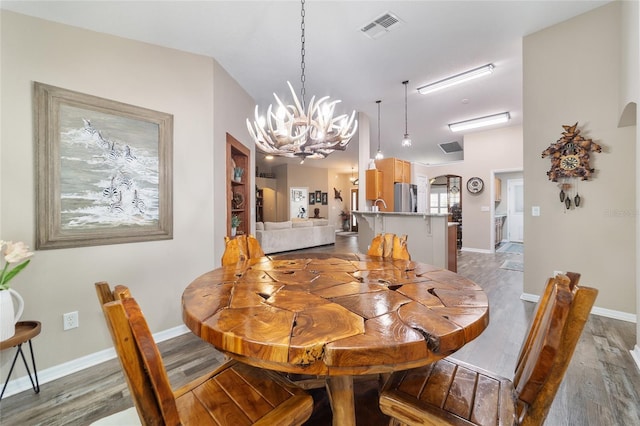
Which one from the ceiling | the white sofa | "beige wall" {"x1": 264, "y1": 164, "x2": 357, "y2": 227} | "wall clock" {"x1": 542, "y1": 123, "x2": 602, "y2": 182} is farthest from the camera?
"beige wall" {"x1": 264, "y1": 164, "x2": 357, "y2": 227}

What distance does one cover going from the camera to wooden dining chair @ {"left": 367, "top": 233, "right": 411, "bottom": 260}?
201cm

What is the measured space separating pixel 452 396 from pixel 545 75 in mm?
3701

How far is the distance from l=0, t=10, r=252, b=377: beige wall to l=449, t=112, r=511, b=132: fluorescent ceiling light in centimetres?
491

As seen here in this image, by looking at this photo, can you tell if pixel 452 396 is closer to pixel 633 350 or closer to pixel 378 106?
pixel 633 350

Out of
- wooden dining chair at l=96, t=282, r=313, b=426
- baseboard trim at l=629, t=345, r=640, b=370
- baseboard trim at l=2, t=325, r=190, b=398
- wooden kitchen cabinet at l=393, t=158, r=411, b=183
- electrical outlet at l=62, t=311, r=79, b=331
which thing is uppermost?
wooden kitchen cabinet at l=393, t=158, r=411, b=183

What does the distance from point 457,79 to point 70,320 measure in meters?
4.94

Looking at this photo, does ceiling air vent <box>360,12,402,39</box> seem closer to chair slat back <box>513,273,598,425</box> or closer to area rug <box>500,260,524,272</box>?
chair slat back <box>513,273,598,425</box>

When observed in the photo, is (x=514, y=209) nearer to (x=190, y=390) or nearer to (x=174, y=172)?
(x=174, y=172)

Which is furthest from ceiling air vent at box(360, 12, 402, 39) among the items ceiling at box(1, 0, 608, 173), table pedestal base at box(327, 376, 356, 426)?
table pedestal base at box(327, 376, 356, 426)

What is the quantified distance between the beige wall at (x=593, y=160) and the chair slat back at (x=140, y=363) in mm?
3812

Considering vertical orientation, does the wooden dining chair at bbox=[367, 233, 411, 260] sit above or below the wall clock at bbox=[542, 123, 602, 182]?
below

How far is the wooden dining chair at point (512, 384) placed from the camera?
25.5 inches

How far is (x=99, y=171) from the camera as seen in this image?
6.83ft

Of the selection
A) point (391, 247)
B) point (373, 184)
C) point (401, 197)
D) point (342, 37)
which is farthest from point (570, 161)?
point (373, 184)
